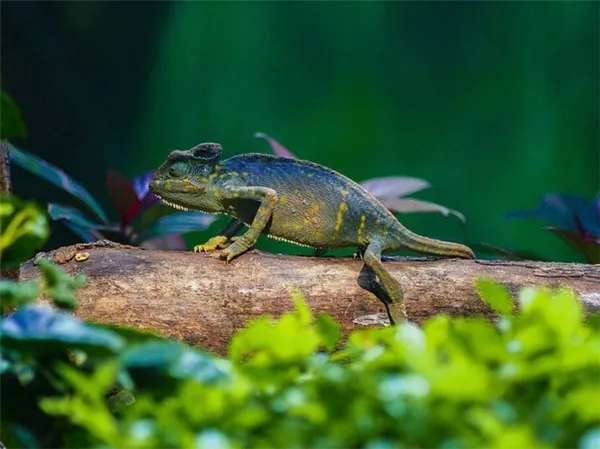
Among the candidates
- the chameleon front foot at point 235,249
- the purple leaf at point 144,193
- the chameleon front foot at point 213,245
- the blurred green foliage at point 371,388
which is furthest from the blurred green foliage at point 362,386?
the purple leaf at point 144,193

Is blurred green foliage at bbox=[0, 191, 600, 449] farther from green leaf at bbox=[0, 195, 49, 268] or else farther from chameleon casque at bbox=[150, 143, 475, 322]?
chameleon casque at bbox=[150, 143, 475, 322]

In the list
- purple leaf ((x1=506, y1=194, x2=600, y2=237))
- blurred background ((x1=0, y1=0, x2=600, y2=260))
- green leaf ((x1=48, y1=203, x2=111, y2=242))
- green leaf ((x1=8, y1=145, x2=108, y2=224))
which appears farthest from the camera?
blurred background ((x1=0, y1=0, x2=600, y2=260))

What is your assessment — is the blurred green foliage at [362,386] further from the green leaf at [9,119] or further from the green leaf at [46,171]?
the green leaf at [46,171]

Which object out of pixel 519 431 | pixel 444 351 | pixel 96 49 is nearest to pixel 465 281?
pixel 444 351

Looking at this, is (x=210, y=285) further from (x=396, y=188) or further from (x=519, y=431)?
(x=519, y=431)

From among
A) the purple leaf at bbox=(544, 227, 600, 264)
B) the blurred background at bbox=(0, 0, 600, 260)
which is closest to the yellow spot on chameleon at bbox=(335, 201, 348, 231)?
the purple leaf at bbox=(544, 227, 600, 264)

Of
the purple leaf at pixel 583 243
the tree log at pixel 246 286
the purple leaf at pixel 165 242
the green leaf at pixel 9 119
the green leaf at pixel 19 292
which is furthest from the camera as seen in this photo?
the purple leaf at pixel 165 242

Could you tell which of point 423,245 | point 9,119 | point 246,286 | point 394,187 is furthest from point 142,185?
point 9,119

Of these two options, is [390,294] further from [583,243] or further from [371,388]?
[371,388]
